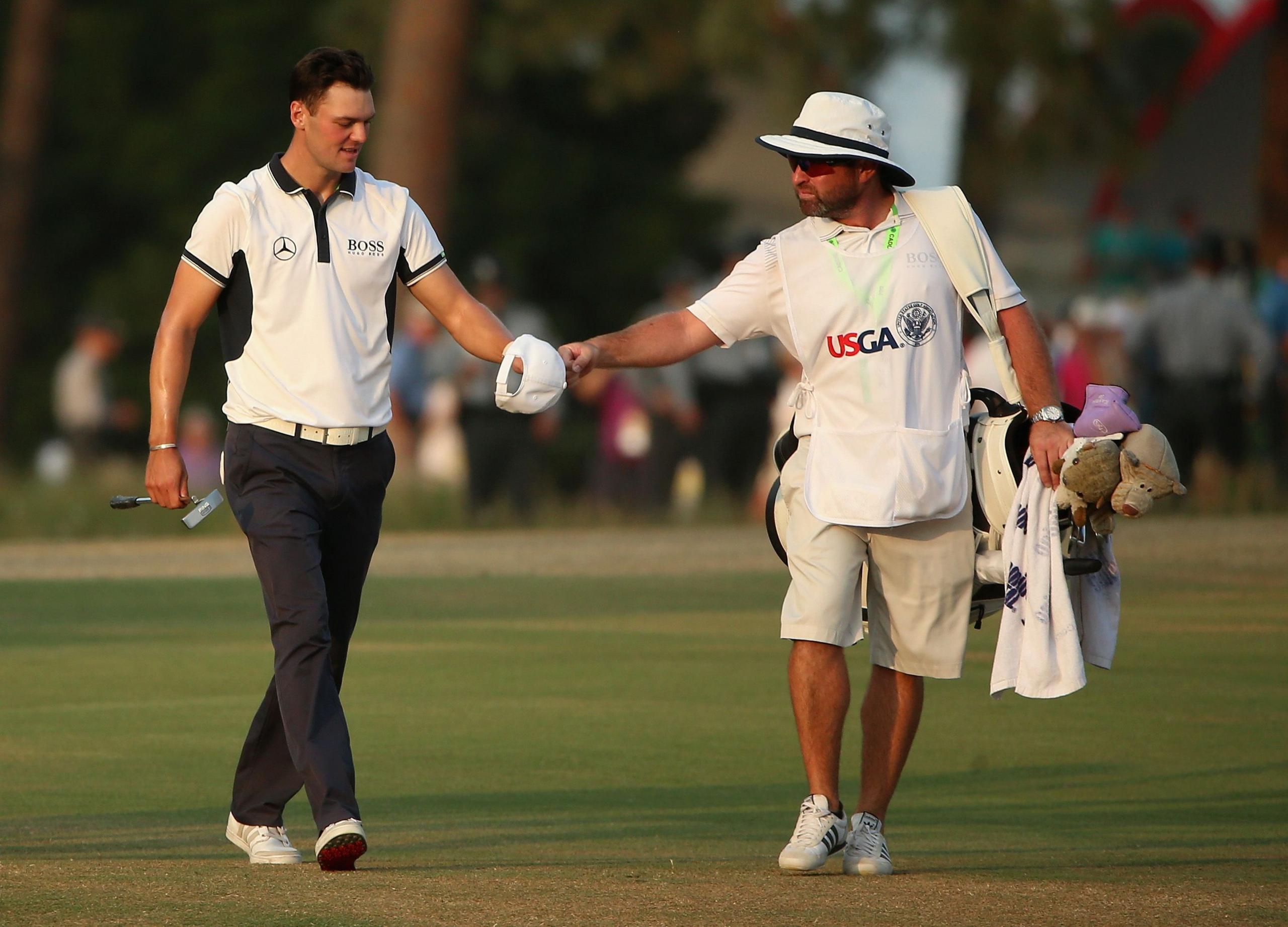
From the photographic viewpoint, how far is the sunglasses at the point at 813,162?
643 cm

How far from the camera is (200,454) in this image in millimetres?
23344

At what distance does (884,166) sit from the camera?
21.2ft

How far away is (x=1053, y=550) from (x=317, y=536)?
6.43 feet

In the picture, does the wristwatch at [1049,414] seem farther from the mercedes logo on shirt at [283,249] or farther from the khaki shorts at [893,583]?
the mercedes logo on shirt at [283,249]

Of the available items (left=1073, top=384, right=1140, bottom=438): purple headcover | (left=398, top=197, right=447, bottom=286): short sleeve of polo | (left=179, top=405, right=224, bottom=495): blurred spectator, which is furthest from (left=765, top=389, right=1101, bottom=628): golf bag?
(left=179, top=405, right=224, bottom=495): blurred spectator

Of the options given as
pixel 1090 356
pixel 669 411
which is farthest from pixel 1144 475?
pixel 1090 356

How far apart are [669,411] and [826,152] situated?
497 inches

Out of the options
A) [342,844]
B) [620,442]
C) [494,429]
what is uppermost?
[494,429]

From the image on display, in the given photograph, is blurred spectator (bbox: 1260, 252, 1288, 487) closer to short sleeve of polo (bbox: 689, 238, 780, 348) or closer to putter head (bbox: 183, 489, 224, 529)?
short sleeve of polo (bbox: 689, 238, 780, 348)

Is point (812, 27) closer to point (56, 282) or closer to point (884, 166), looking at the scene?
point (56, 282)

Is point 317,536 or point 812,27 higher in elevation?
point 812,27

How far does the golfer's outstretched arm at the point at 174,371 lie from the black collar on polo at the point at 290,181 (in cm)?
34

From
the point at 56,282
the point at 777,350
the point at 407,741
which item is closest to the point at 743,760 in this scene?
the point at 407,741

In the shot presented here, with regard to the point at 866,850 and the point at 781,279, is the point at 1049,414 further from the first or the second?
the point at 866,850
